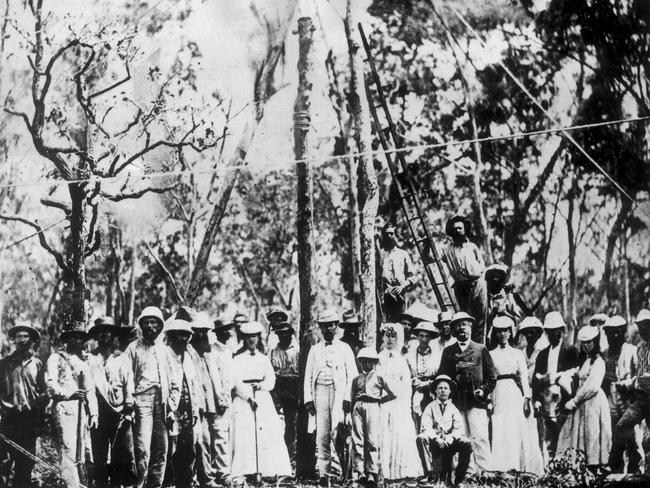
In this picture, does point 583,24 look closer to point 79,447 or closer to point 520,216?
point 520,216

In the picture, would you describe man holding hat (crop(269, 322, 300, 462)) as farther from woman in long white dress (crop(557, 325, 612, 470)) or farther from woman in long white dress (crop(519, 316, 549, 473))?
woman in long white dress (crop(557, 325, 612, 470))

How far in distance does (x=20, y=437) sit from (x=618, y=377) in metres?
5.26

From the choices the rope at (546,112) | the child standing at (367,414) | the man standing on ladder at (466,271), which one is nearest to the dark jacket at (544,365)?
the man standing on ladder at (466,271)

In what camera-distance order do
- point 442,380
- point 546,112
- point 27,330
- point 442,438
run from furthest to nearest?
1. point 546,112
2. point 27,330
3. point 442,380
4. point 442,438

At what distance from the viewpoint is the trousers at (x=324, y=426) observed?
652cm

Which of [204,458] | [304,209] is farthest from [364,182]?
[204,458]

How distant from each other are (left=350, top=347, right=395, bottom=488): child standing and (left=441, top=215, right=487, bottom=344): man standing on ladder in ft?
3.34

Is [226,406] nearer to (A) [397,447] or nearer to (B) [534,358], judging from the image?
(A) [397,447]

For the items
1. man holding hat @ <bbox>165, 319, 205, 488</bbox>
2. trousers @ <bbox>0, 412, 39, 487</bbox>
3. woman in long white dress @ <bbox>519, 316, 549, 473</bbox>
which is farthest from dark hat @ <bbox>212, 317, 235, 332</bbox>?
woman in long white dress @ <bbox>519, 316, 549, 473</bbox>

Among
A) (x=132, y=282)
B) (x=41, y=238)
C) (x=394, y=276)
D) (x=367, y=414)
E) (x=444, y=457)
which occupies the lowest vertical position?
(x=444, y=457)

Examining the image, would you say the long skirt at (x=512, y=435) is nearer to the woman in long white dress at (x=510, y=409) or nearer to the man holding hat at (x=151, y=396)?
the woman in long white dress at (x=510, y=409)

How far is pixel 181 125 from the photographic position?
774cm

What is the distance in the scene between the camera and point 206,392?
21.4ft

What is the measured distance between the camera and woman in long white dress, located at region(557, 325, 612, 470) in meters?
6.55
